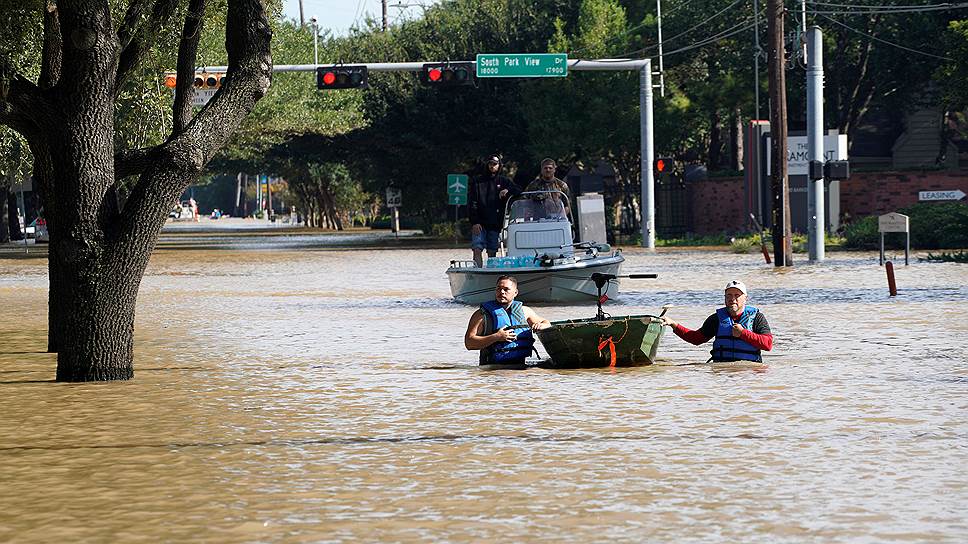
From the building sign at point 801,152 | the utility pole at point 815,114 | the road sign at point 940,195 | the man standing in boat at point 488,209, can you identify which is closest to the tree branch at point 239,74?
the man standing in boat at point 488,209

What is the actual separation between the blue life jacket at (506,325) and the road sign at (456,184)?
4687cm

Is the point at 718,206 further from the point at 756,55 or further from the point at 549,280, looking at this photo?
the point at 549,280

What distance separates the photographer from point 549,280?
958 inches

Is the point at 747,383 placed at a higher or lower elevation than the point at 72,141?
lower

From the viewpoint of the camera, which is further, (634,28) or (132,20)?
(634,28)

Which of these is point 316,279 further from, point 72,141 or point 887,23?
point 887,23

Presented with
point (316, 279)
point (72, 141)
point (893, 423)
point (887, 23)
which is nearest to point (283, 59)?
point (887, 23)

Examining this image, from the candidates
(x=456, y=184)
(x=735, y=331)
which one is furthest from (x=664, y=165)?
(x=735, y=331)

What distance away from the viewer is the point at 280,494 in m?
9.52

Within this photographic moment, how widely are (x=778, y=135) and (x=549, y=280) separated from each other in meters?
13.4

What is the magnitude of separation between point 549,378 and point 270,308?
38.0ft

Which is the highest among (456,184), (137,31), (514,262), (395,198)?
(137,31)

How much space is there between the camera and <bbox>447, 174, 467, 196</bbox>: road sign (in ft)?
208

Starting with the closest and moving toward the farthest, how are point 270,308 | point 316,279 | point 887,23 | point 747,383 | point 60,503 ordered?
point 60,503 → point 747,383 → point 270,308 → point 316,279 → point 887,23
